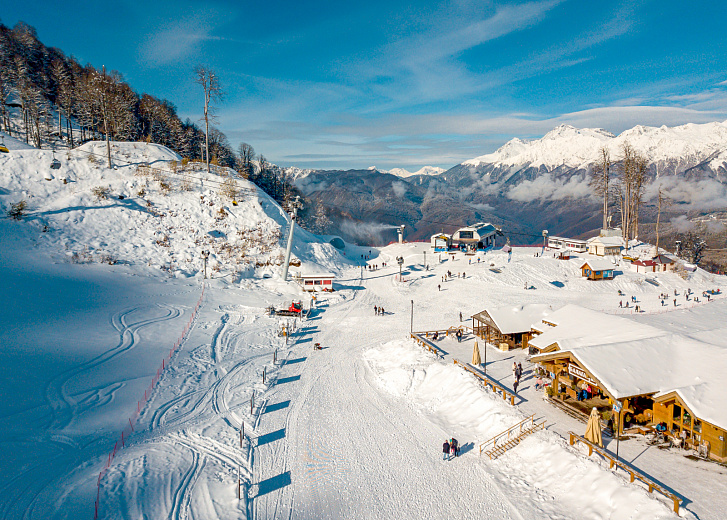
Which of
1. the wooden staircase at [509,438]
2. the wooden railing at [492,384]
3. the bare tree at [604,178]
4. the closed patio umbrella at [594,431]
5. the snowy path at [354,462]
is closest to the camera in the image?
the snowy path at [354,462]

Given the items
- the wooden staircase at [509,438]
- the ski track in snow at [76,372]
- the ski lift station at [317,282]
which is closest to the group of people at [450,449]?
the wooden staircase at [509,438]

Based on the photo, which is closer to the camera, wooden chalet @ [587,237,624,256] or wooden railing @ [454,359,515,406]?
wooden railing @ [454,359,515,406]

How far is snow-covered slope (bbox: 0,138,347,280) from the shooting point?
135 ft

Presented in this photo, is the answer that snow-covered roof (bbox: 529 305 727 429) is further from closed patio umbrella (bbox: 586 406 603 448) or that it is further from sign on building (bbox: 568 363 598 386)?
closed patio umbrella (bbox: 586 406 603 448)

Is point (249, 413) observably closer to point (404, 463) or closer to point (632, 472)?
point (404, 463)

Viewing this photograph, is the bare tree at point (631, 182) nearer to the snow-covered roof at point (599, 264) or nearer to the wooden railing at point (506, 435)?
the snow-covered roof at point (599, 264)

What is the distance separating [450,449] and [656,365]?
11.6m

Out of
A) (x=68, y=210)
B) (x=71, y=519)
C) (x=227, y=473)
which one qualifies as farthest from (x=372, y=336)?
(x=68, y=210)

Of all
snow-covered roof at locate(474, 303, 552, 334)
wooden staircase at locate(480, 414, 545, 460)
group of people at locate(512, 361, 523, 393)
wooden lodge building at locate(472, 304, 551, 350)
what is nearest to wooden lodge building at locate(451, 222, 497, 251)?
snow-covered roof at locate(474, 303, 552, 334)

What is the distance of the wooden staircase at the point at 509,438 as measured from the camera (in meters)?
16.3

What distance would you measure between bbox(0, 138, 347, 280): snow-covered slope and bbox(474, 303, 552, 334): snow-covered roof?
29.9 metres

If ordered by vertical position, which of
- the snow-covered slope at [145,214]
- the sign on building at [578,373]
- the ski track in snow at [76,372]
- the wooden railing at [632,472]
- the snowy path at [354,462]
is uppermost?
the snow-covered slope at [145,214]

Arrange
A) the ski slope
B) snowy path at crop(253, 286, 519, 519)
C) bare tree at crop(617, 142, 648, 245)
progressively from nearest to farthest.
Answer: the ski slope < snowy path at crop(253, 286, 519, 519) < bare tree at crop(617, 142, 648, 245)

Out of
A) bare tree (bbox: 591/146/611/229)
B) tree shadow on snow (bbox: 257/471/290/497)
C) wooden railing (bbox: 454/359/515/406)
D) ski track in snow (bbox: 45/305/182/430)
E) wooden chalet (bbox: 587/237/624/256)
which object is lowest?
tree shadow on snow (bbox: 257/471/290/497)
